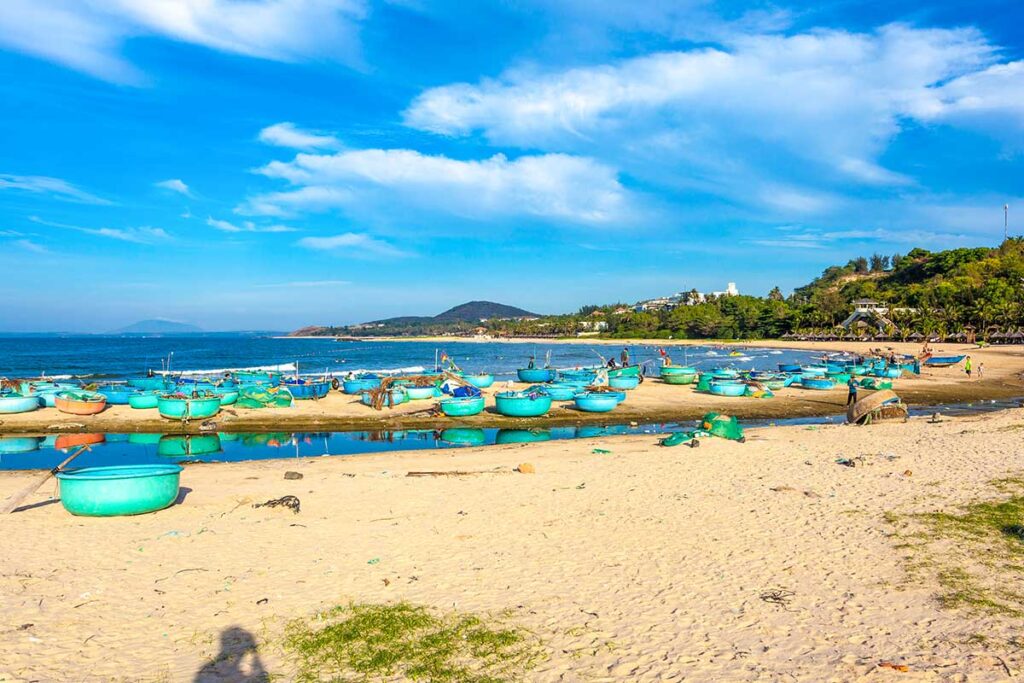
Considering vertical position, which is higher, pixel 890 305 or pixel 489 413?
pixel 890 305

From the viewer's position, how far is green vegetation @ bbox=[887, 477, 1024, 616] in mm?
7637

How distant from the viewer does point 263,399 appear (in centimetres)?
3133

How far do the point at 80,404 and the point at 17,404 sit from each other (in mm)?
3026

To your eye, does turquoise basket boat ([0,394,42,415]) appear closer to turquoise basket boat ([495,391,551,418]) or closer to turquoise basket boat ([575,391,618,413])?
turquoise basket boat ([495,391,551,418])

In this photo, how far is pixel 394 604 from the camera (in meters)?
7.96

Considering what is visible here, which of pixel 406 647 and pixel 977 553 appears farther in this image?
pixel 977 553

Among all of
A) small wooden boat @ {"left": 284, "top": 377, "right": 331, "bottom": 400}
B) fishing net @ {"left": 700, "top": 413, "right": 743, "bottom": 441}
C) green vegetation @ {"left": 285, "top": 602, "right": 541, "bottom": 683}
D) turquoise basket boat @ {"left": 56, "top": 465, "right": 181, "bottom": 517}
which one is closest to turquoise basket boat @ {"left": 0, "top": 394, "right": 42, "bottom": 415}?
small wooden boat @ {"left": 284, "top": 377, "right": 331, "bottom": 400}

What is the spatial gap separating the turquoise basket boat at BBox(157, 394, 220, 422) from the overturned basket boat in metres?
26.7

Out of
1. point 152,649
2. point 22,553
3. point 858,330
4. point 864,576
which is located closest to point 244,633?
point 152,649

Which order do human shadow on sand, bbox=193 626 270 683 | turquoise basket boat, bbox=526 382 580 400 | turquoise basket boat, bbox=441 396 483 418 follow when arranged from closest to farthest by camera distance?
human shadow on sand, bbox=193 626 270 683 → turquoise basket boat, bbox=441 396 483 418 → turquoise basket boat, bbox=526 382 580 400

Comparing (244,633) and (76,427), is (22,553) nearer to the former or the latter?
(244,633)

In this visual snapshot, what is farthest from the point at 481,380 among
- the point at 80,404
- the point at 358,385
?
the point at 80,404

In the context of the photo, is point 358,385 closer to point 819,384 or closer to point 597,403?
point 597,403

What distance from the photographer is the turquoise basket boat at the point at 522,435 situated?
24739 millimetres
